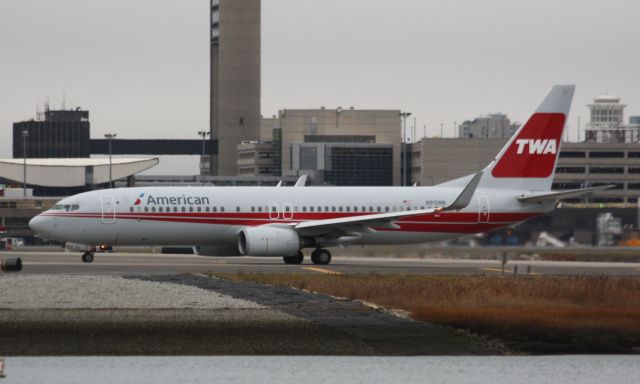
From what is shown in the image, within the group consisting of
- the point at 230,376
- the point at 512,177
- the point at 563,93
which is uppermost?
the point at 563,93

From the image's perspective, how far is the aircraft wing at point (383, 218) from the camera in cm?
5922

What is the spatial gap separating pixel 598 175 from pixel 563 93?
132m

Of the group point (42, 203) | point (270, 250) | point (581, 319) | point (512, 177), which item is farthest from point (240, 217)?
point (42, 203)

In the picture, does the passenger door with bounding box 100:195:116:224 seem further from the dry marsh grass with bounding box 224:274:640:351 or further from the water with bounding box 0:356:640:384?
the water with bounding box 0:356:640:384

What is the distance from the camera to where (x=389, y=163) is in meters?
199

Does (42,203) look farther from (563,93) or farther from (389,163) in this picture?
(563,93)

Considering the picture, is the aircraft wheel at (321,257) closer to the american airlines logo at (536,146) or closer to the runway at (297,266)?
the runway at (297,266)

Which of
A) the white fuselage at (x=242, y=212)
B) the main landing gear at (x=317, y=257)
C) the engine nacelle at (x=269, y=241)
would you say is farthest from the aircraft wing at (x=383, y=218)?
the main landing gear at (x=317, y=257)

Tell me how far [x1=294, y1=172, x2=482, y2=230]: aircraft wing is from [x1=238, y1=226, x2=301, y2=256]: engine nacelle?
878 millimetres

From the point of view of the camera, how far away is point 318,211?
6259 centimetres

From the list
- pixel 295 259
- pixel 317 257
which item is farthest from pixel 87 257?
pixel 317 257

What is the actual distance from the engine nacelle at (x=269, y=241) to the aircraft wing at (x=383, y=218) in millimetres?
878

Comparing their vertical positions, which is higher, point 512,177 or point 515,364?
point 512,177

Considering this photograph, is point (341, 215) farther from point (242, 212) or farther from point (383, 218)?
point (242, 212)
